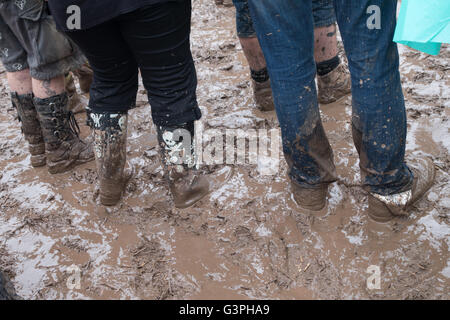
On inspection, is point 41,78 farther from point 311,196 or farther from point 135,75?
point 311,196

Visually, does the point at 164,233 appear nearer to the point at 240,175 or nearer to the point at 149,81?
the point at 240,175

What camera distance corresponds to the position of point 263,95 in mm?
2705

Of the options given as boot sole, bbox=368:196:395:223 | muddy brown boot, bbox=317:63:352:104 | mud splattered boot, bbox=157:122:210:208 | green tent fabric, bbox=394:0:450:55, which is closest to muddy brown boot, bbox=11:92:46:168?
mud splattered boot, bbox=157:122:210:208

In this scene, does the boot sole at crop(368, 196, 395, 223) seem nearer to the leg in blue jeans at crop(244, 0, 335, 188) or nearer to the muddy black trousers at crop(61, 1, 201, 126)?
the leg in blue jeans at crop(244, 0, 335, 188)

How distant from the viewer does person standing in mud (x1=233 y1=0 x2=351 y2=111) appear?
2.37 m

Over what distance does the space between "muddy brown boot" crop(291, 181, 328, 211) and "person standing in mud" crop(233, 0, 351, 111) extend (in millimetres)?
904

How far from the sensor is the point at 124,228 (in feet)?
6.88

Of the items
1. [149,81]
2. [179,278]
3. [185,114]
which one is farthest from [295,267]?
[149,81]

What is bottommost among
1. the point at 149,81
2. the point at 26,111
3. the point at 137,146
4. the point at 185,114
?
the point at 137,146

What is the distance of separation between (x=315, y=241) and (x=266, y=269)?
0.26m

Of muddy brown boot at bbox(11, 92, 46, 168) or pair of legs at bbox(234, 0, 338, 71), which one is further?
muddy brown boot at bbox(11, 92, 46, 168)

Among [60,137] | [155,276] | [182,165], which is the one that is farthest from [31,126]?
[155,276]

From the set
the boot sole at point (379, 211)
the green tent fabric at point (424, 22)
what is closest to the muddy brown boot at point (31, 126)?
the boot sole at point (379, 211)

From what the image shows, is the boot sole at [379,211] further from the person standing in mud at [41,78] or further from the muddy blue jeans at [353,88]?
the person standing in mud at [41,78]
